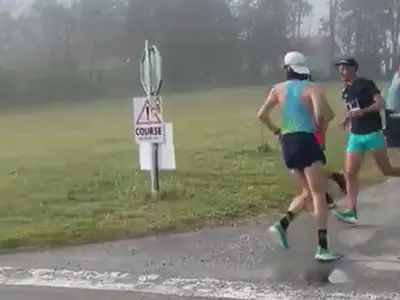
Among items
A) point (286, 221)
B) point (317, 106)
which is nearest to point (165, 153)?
point (286, 221)

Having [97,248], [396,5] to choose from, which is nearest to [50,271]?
[97,248]

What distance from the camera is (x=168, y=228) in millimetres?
7785

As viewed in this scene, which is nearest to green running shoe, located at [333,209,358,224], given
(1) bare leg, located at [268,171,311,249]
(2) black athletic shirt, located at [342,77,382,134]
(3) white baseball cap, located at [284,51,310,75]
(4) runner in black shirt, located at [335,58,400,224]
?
(4) runner in black shirt, located at [335,58,400,224]

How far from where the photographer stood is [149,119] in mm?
9289

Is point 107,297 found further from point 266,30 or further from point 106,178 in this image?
point 266,30

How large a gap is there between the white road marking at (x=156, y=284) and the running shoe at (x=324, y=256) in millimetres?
722

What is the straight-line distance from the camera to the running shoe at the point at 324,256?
6.25 metres

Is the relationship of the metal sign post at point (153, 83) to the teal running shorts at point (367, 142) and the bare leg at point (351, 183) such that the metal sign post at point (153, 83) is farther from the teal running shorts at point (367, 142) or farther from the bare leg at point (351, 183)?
the teal running shorts at point (367, 142)

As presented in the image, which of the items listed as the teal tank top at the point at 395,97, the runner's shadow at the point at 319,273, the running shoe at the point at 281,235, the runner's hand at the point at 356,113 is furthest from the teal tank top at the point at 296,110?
the teal tank top at the point at 395,97

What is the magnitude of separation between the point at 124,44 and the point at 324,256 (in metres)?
53.5

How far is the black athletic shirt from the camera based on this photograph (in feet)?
24.5

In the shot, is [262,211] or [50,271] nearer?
[50,271]

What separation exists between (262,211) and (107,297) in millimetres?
3341

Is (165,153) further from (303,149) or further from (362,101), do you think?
(303,149)
